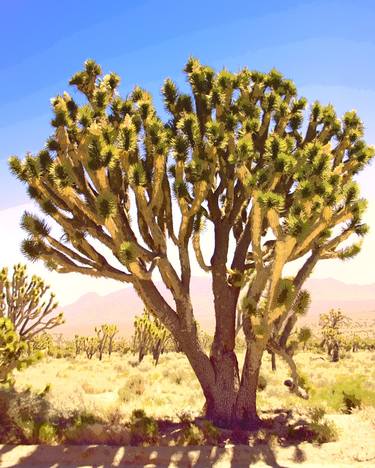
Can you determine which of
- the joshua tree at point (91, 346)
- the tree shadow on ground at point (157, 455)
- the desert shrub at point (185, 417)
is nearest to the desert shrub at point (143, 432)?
the tree shadow on ground at point (157, 455)

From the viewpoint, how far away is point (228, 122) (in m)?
8.57

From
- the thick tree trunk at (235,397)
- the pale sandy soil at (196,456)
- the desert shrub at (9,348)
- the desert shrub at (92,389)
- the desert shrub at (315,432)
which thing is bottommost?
the desert shrub at (92,389)

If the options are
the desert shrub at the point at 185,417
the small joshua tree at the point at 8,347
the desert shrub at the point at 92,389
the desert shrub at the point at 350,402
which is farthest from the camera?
the desert shrub at the point at 92,389

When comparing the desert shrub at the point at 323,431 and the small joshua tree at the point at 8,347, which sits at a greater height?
the small joshua tree at the point at 8,347

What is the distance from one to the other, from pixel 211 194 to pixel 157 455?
4.69 metres

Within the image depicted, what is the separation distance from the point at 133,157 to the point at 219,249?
243 centimetres

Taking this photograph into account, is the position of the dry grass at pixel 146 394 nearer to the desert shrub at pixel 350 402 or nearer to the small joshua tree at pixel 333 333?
the desert shrub at pixel 350 402

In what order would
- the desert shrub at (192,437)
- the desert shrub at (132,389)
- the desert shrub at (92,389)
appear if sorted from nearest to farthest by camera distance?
the desert shrub at (192,437) < the desert shrub at (132,389) < the desert shrub at (92,389)

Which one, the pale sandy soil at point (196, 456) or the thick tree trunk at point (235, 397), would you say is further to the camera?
the thick tree trunk at point (235, 397)

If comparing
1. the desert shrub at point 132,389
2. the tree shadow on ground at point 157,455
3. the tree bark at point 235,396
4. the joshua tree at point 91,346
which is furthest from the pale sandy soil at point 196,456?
the joshua tree at point 91,346

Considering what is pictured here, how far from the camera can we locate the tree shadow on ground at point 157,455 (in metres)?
6.86

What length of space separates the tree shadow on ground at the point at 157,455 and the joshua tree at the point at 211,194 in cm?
101

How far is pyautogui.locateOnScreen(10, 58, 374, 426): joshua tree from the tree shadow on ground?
101cm

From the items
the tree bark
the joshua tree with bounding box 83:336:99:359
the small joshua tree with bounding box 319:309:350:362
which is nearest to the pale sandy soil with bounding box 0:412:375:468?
the tree bark
